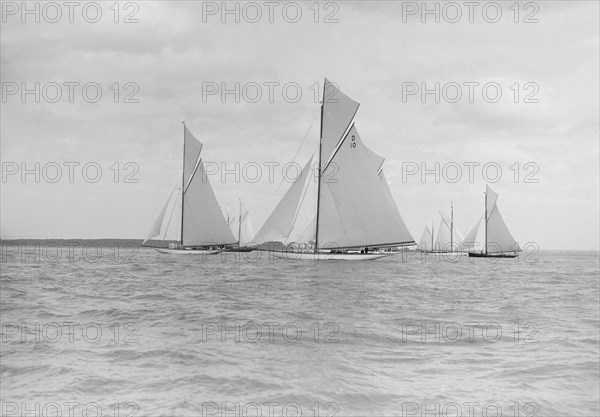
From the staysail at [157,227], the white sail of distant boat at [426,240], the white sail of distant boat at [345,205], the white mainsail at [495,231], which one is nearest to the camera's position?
the white sail of distant boat at [345,205]

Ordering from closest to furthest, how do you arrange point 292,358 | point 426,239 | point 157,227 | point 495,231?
point 292,358, point 157,227, point 495,231, point 426,239

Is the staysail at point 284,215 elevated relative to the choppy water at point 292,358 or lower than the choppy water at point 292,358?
elevated

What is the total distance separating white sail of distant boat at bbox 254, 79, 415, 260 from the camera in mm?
46344

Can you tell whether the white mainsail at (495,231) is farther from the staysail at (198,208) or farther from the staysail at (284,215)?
the staysail at (284,215)

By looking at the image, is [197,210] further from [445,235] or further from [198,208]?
[445,235]

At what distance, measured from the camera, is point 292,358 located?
10.2 metres

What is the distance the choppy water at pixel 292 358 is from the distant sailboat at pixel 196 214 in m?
42.9

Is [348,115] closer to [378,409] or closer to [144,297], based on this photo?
[144,297]

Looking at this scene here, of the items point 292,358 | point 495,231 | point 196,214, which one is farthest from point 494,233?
point 292,358

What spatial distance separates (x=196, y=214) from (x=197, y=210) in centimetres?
58

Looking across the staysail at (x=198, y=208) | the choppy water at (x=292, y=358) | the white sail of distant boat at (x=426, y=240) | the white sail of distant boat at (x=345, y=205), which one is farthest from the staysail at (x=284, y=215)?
the white sail of distant boat at (x=426, y=240)

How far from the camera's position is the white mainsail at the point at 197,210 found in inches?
2430

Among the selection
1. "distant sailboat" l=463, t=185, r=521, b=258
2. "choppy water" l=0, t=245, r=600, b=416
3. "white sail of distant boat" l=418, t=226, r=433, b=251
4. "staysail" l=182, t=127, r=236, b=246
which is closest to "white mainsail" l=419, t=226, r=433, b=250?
"white sail of distant boat" l=418, t=226, r=433, b=251

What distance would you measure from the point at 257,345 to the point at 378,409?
4024 millimetres
